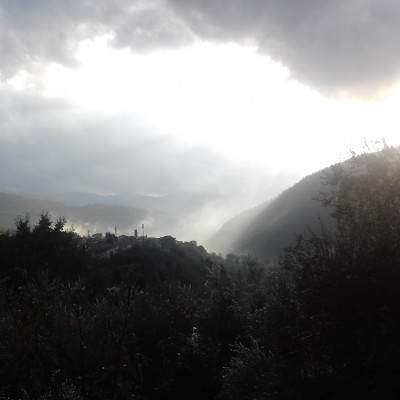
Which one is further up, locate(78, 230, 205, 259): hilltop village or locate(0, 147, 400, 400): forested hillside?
locate(78, 230, 205, 259): hilltop village

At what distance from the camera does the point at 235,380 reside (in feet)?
35.1

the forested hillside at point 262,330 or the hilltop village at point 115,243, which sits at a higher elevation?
the hilltop village at point 115,243

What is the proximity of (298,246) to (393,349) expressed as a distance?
5399 millimetres

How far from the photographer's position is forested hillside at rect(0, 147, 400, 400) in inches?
297

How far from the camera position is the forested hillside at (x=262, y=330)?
7.55 m

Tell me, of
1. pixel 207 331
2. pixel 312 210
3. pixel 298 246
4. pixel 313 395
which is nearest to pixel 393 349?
pixel 313 395

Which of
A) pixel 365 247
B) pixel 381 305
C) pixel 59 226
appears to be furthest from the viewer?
pixel 59 226

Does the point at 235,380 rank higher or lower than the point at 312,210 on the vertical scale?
lower

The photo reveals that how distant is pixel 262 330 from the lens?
1203 cm

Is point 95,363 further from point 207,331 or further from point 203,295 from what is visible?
point 203,295

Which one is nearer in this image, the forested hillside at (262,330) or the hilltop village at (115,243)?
the forested hillside at (262,330)

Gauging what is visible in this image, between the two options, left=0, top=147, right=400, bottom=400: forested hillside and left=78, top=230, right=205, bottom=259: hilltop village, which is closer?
left=0, top=147, right=400, bottom=400: forested hillside

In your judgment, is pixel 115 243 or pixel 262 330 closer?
pixel 262 330

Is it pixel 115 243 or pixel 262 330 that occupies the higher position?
pixel 115 243
